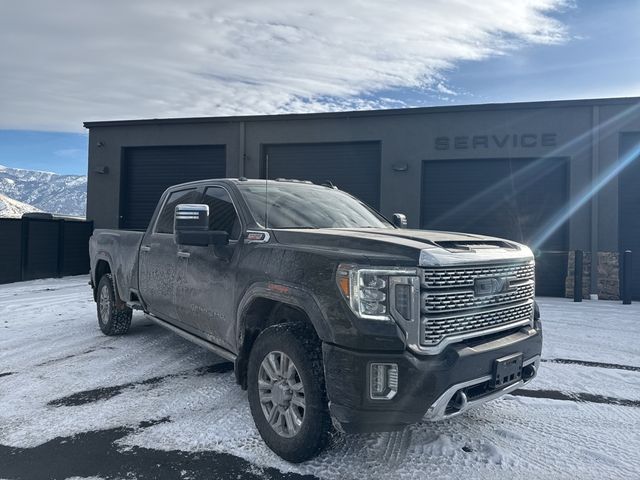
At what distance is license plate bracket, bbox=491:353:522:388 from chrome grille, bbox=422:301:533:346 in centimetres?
22

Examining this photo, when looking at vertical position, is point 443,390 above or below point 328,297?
below

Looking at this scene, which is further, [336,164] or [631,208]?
[336,164]

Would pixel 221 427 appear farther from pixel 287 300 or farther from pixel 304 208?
pixel 304 208

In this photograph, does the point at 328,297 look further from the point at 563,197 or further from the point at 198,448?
the point at 563,197

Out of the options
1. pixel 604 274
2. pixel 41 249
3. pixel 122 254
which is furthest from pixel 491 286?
pixel 41 249

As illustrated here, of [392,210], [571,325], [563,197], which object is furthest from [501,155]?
[571,325]

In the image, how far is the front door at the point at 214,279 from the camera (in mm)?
3641

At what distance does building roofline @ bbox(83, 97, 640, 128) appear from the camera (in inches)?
470

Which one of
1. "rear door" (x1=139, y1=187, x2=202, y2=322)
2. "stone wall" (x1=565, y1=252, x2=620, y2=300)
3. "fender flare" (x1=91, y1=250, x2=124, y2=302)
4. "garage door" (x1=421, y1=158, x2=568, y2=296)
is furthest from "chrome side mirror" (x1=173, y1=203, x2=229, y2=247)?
"stone wall" (x1=565, y1=252, x2=620, y2=300)

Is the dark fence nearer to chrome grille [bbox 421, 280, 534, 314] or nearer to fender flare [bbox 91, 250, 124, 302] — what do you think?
fender flare [bbox 91, 250, 124, 302]

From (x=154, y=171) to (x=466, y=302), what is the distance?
49.5 ft

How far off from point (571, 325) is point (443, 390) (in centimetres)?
652

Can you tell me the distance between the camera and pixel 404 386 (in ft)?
8.20

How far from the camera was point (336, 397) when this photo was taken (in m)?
2.60
